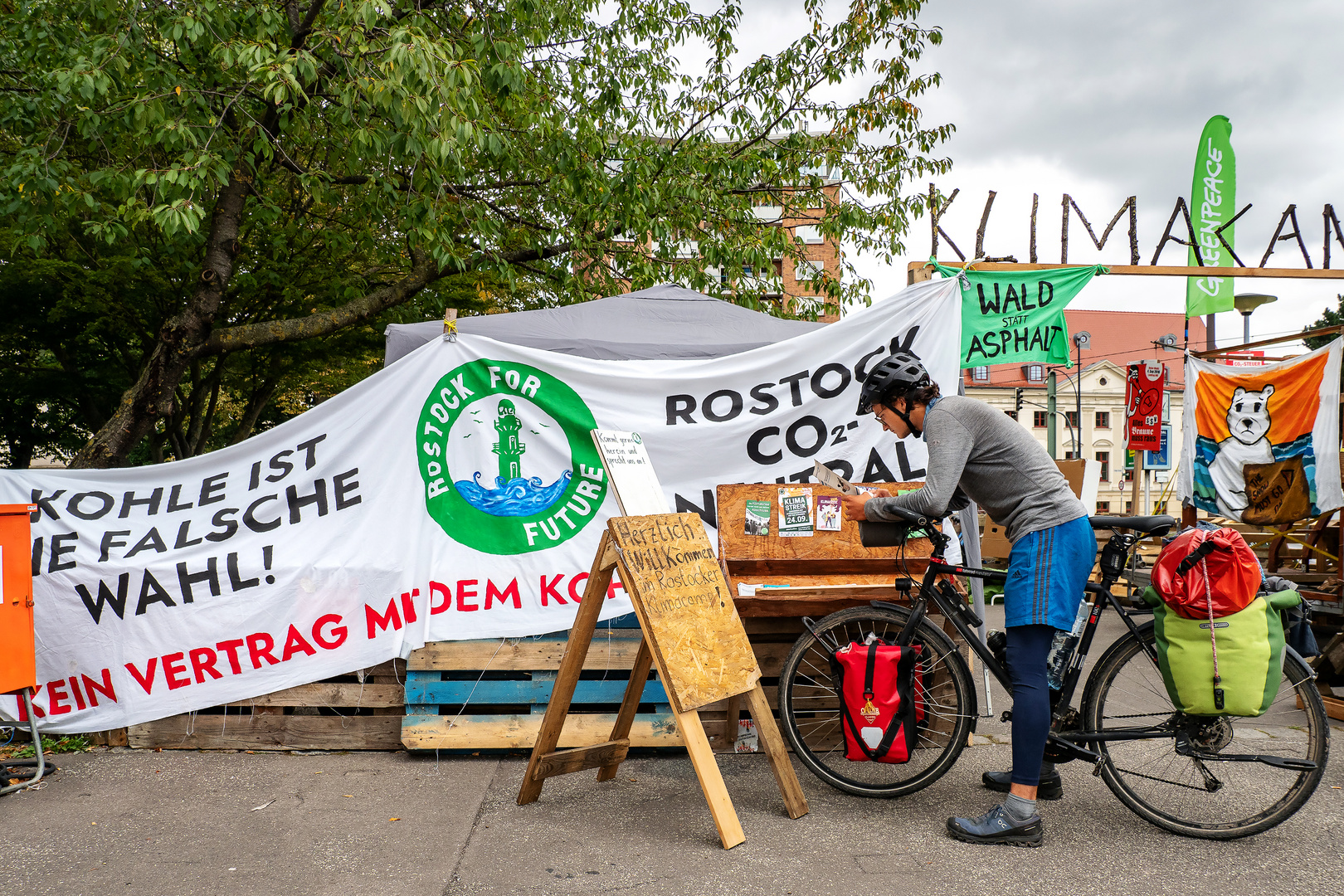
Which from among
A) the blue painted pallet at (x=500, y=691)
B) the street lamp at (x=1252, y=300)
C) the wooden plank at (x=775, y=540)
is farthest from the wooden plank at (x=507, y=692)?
the street lamp at (x=1252, y=300)

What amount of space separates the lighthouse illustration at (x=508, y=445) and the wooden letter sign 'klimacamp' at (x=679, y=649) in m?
1.31

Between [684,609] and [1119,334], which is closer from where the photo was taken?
[684,609]

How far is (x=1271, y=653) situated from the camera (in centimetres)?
322

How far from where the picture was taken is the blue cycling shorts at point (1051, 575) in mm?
3406

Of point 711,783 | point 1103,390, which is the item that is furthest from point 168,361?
point 1103,390

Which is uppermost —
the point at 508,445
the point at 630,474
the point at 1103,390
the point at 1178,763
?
the point at 1103,390

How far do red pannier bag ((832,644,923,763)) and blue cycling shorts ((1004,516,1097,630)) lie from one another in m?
0.52

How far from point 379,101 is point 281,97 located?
2.10ft

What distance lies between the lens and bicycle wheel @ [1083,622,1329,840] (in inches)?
134

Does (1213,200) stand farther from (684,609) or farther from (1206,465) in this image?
(684,609)

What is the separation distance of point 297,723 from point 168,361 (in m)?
4.14

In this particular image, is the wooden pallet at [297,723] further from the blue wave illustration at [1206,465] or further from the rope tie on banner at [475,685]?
the blue wave illustration at [1206,465]

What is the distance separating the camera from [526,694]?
453cm

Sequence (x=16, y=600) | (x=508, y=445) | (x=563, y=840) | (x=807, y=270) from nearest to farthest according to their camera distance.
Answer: (x=563, y=840) < (x=16, y=600) < (x=508, y=445) < (x=807, y=270)
